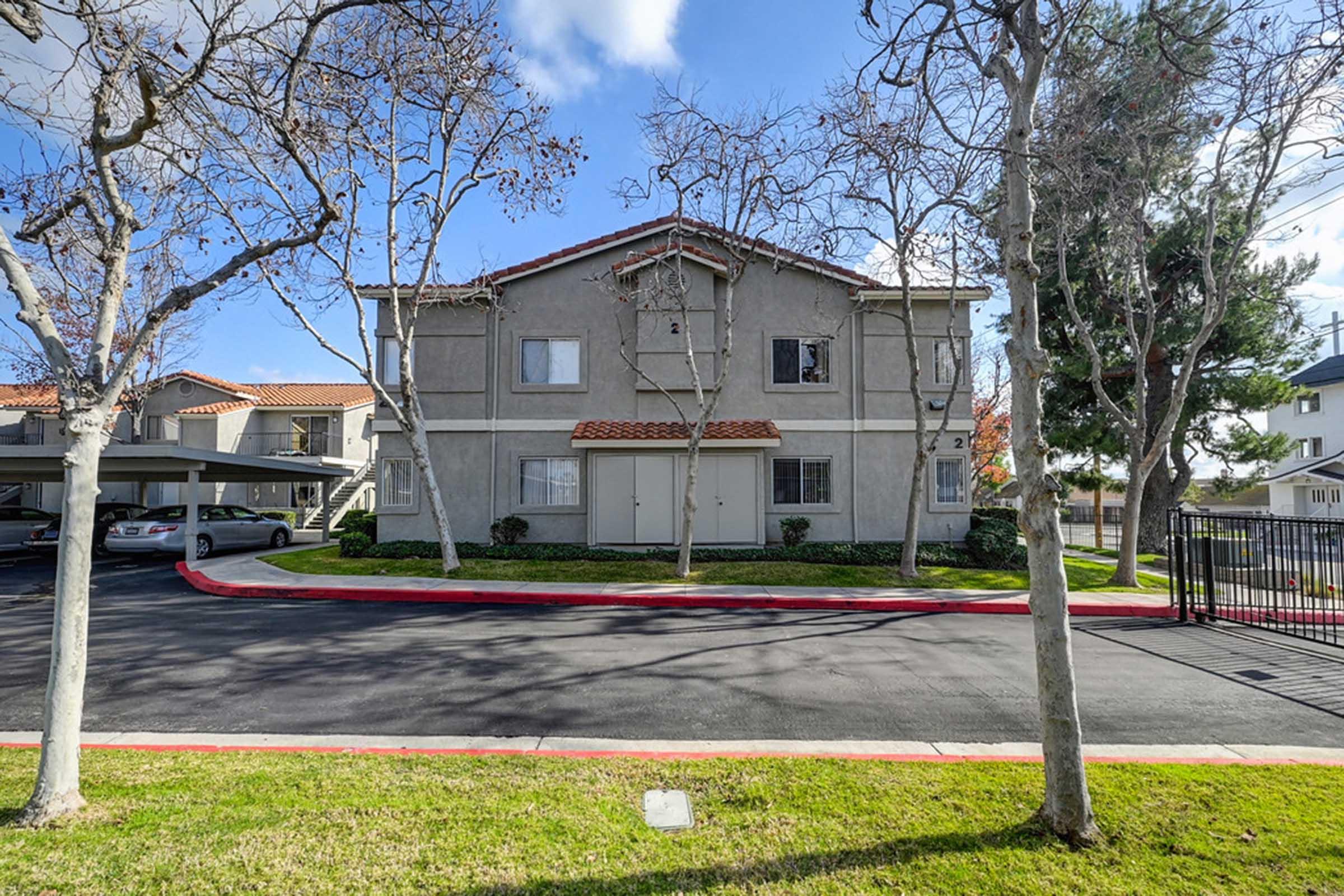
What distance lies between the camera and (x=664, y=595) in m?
12.2

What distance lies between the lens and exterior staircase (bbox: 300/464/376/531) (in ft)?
94.9

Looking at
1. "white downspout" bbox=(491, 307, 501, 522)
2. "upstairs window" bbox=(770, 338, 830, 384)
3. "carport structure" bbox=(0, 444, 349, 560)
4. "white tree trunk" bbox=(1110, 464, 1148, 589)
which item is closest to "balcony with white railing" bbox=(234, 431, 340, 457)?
"carport structure" bbox=(0, 444, 349, 560)

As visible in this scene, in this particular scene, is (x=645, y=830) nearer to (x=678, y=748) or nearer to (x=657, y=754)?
(x=657, y=754)

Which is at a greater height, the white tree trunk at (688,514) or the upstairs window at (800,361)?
the upstairs window at (800,361)

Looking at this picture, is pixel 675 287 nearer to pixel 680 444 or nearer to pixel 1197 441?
pixel 680 444

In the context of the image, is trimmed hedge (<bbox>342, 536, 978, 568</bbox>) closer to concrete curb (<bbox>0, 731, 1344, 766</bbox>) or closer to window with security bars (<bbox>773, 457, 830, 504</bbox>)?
window with security bars (<bbox>773, 457, 830, 504</bbox>)

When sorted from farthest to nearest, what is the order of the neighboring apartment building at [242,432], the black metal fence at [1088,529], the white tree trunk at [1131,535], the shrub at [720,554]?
the neighboring apartment building at [242,432]
the black metal fence at [1088,529]
the shrub at [720,554]
the white tree trunk at [1131,535]

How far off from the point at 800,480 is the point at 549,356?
7.50m

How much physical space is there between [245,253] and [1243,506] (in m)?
56.3

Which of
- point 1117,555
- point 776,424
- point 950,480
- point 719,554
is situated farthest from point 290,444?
point 1117,555

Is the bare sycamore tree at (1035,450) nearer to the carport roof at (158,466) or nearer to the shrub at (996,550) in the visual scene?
the shrub at (996,550)

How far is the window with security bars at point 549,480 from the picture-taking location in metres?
17.1

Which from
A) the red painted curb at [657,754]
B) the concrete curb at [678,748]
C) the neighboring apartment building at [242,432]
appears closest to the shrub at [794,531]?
the concrete curb at [678,748]

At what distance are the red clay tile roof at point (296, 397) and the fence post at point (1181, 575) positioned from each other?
30.9 metres
